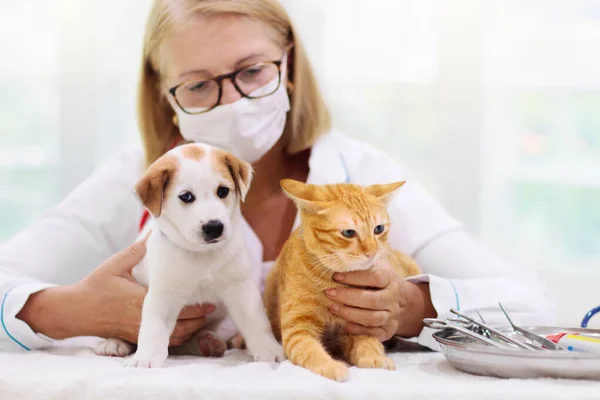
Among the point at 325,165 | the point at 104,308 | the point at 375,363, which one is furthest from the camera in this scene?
the point at 325,165

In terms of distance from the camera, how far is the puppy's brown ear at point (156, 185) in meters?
0.96

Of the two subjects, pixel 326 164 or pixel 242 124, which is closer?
pixel 242 124

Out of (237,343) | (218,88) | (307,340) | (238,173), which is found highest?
(218,88)

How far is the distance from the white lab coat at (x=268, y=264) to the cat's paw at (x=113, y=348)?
0.48 feet

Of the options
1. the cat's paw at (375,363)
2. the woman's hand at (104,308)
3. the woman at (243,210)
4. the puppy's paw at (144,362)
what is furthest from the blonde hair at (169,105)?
the cat's paw at (375,363)

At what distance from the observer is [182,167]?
0.98 meters

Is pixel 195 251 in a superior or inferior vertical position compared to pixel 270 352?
superior

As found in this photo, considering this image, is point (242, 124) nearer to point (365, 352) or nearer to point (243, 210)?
point (243, 210)

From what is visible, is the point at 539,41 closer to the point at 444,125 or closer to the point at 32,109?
the point at 444,125

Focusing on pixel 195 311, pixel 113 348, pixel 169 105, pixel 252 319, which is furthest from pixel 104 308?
pixel 169 105

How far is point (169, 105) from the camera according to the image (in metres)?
1.42

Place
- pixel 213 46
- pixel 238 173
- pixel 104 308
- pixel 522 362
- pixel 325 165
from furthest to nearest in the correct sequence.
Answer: pixel 325 165, pixel 213 46, pixel 104 308, pixel 238 173, pixel 522 362

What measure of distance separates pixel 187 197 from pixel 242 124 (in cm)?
35

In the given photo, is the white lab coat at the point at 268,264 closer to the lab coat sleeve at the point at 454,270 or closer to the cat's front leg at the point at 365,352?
the lab coat sleeve at the point at 454,270
